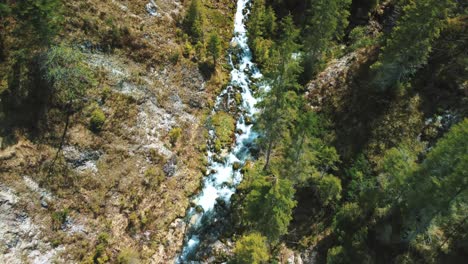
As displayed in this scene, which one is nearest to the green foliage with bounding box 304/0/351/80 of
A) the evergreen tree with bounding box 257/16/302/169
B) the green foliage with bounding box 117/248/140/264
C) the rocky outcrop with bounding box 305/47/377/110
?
the rocky outcrop with bounding box 305/47/377/110

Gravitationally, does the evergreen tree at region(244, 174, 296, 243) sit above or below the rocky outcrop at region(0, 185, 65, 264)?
above

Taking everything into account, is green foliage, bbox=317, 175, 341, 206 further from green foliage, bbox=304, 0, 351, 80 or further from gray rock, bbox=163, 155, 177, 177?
green foliage, bbox=304, 0, 351, 80

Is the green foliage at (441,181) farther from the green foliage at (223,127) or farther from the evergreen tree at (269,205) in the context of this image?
the green foliage at (223,127)

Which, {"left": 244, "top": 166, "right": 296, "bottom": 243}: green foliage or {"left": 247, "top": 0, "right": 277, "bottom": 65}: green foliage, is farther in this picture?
{"left": 247, "top": 0, "right": 277, "bottom": 65}: green foliage

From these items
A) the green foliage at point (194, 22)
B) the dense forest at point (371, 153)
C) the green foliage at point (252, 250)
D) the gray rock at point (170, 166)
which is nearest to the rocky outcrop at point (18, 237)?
the gray rock at point (170, 166)

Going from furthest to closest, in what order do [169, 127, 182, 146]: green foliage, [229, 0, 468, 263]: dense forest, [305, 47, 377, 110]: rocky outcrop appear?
[305, 47, 377, 110]: rocky outcrop, [169, 127, 182, 146]: green foliage, [229, 0, 468, 263]: dense forest

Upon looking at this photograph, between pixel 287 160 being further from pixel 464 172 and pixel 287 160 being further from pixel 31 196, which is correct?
pixel 31 196
